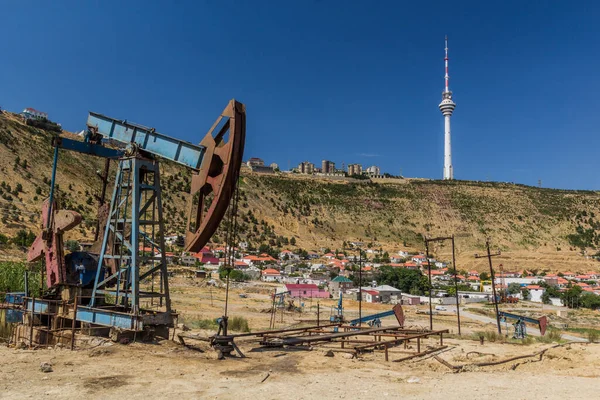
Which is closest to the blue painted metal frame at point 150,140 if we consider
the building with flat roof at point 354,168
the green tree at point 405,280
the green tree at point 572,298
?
the green tree at point 405,280

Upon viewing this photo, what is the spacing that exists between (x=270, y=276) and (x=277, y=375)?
42.2 metres

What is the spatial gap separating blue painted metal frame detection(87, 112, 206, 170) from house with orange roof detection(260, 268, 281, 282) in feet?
128

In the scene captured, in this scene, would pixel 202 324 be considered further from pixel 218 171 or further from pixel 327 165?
pixel 327 165

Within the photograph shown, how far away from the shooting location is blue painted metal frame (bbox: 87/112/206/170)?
9.95 m

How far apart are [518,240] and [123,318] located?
274 ft

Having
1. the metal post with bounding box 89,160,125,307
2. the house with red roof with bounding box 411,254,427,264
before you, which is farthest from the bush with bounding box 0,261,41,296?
the house with red roof with bounding box 411,254,427,264

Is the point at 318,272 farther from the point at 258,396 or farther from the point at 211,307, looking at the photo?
the point at 258,396

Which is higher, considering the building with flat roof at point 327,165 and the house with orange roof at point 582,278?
the building with flat roof at point 327,165

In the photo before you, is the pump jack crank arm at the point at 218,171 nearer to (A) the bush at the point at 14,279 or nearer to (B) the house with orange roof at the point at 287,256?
(A) the bush at the point at 14,279

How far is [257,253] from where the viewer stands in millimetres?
65562

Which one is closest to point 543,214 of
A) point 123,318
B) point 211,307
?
point 211,307

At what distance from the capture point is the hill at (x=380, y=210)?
5962 centimetres

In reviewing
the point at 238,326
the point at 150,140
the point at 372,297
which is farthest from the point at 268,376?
the point at 372,297

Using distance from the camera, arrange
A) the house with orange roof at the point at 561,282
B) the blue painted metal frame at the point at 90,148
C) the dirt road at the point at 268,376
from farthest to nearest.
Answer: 1. the house with orange roof at the point at 561,282
2. the blue painted metal frame at the point at 90,148
3. the dirt road at the point at 268,376
